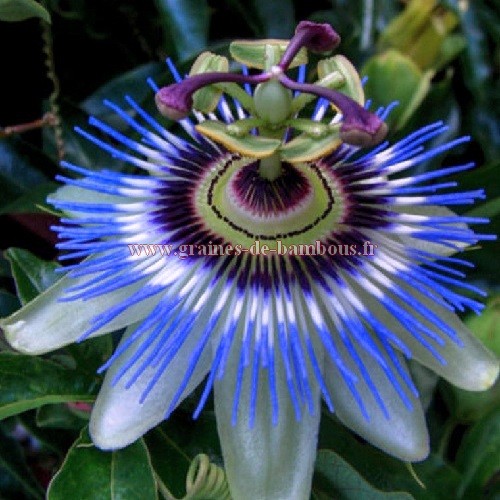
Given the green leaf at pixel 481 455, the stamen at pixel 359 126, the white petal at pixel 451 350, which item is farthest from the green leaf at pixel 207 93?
the green leaf at pixel 481 455

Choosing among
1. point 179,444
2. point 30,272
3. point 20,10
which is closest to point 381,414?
point 179,444

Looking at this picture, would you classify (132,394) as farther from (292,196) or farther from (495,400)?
(495,400)

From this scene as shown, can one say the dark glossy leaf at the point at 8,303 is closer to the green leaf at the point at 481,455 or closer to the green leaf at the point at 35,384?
the green leaf at the point at 35,384

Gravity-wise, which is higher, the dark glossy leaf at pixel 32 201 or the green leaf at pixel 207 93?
the green leaf at pixel 207 93

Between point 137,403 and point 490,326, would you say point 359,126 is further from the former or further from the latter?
point 490,326

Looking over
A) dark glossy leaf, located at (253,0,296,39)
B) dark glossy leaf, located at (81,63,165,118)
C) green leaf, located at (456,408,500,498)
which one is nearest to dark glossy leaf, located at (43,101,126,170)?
dark glossy leaf, located at (81,63,165,118)

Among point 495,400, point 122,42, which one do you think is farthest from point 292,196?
point 122,42

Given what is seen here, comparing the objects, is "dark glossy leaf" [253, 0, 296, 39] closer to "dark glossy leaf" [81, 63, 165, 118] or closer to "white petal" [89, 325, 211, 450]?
"dark glossy leaf" [81, 63, 165, 118]
